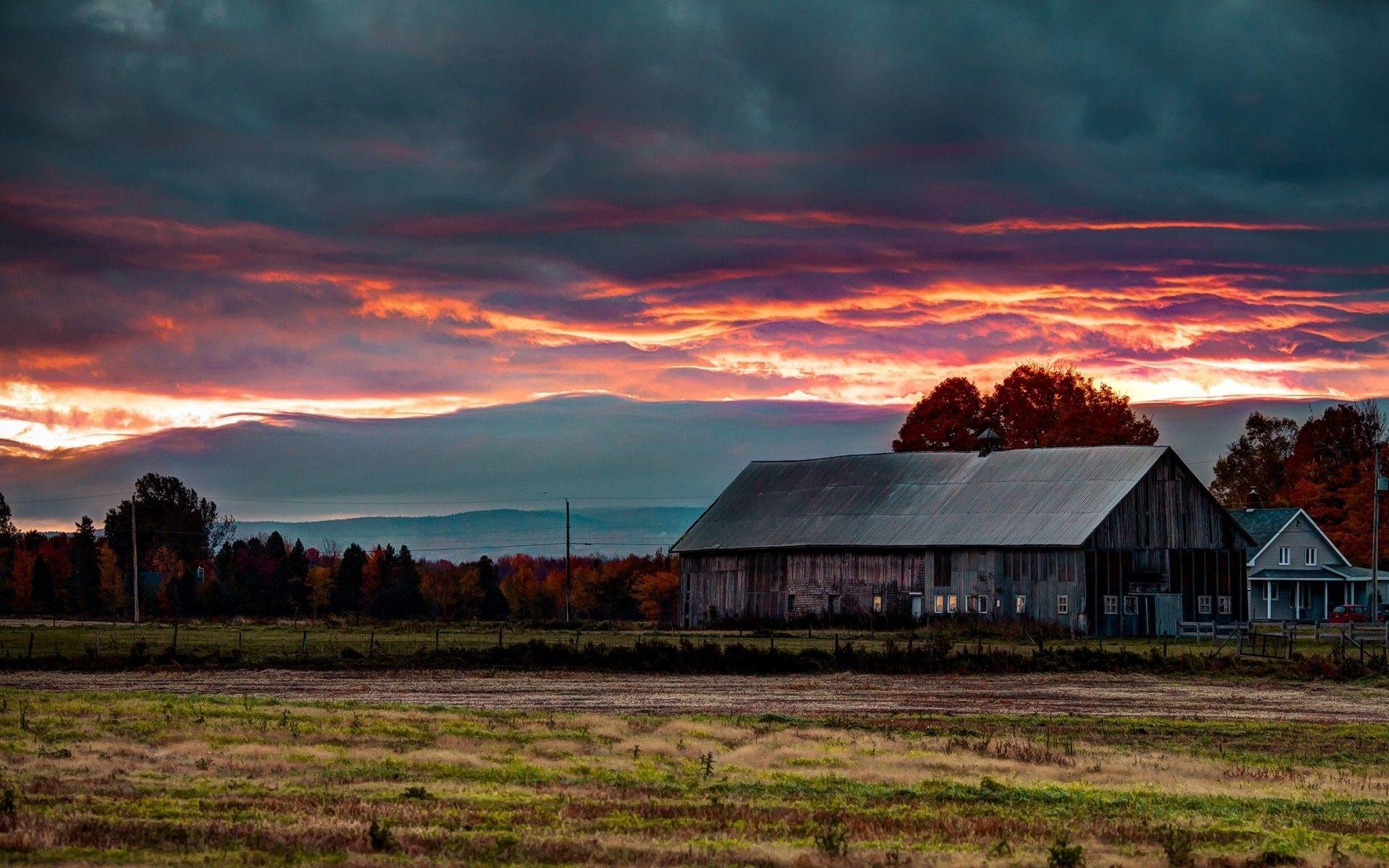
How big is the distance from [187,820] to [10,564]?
168 meters

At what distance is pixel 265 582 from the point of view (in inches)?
6211

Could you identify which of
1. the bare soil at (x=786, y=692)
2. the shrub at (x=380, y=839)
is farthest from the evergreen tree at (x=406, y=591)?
the shrub at (x=380, y=839)

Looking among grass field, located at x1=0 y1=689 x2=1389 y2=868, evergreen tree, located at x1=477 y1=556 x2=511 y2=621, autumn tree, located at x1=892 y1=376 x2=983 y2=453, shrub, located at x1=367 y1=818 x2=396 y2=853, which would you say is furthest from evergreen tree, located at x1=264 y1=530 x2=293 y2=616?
shrub, located at x1=367 y1=818 x2=396 y2=853

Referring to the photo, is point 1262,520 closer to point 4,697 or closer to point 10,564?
point 4,697

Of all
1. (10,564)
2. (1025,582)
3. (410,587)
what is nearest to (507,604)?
(410,587)

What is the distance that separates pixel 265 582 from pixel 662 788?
141572 mm

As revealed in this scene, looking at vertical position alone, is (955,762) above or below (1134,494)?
below

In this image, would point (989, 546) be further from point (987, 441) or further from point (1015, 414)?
point (1015, 414)

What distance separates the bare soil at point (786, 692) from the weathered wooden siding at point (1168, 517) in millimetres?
25448

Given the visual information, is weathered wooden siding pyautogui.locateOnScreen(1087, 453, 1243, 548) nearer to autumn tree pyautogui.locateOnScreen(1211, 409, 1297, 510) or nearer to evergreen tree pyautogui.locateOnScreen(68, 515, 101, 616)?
autumn tree pyautogui.locateOnScreen(1211, 409, 1297, 510)

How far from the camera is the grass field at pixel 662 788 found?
17094 mm

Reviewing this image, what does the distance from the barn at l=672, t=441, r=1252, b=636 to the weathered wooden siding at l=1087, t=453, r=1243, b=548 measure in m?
0.08

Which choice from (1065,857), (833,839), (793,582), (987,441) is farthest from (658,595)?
(1065,857)

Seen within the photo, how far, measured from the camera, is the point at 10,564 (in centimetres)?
17212
